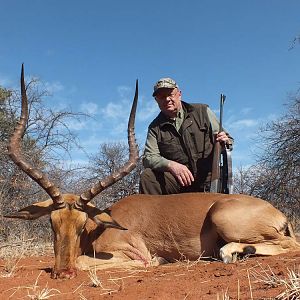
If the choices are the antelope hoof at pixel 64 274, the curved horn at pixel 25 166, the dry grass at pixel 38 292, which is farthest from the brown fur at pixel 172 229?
the dry grass at pixel 38 292

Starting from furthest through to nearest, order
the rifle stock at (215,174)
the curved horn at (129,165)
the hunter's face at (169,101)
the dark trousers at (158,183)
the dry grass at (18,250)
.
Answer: the hunter's face at (169,101) → the dark trousers at (158,183) → the rifle stock at (215,174) → the dry grass at (18,250) → the curved horn at (129,165)

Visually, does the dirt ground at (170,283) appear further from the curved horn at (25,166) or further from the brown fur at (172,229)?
the curved horn at (25,166)

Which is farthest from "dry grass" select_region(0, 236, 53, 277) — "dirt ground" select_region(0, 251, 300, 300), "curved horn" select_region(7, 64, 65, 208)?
"dirt ground" select_region(0, 251, 300, 300)

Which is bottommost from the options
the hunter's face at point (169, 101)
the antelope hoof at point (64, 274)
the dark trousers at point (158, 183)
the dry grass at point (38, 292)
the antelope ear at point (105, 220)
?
the dry grass at point (38, 292)

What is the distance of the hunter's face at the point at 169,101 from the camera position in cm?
692

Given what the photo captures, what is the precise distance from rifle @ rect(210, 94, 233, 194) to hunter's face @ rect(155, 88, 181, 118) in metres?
0.71

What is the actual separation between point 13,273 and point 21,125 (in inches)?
64.9

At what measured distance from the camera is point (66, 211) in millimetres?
4945

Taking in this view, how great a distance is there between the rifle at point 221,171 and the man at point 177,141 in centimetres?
12

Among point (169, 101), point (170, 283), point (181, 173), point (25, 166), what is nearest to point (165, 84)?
point (169, 101)

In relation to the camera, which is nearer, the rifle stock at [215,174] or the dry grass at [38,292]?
the dry grass at [38,292]

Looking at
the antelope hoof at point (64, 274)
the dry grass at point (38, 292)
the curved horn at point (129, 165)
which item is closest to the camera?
the dry grass at point (38, 292)

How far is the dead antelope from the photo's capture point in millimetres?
4996

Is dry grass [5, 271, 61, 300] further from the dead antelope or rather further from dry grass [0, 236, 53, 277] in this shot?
dry grass [0, 236, 53, 277]
